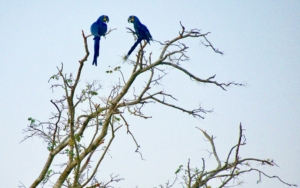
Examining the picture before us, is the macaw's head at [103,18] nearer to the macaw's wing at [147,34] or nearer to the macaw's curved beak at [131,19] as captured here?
the macaw's curved beak at [131,19]

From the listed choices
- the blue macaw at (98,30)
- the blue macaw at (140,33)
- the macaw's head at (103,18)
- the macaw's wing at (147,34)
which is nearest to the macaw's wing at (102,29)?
the blue macaw at (98,30)

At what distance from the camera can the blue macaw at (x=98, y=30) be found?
272 inches

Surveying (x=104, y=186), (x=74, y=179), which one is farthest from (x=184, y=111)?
(x=74, y=179)

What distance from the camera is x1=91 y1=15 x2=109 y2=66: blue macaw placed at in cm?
691

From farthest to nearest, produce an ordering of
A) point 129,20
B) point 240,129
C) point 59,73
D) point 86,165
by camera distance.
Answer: point 129,20 < point 59,73 < point 240,129 < point 86,165

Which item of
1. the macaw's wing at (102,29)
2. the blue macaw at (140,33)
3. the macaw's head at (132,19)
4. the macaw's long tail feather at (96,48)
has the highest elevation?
the macaw's head at (132,19)

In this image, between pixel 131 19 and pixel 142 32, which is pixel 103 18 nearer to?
pixel 131 19

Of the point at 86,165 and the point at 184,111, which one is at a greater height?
the point at 184,111

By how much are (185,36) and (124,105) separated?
1896 mm

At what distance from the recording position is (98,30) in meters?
7.13

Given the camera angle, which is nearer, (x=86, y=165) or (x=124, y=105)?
(x=86, y=165)

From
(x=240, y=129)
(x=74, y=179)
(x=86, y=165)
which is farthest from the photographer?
(x=240, y=129)

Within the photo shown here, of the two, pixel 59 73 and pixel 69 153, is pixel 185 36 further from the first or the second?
pixel 69 153

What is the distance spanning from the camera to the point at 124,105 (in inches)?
260
